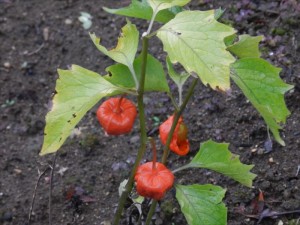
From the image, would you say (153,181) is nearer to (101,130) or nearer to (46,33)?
(101,130)

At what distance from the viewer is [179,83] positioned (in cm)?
172

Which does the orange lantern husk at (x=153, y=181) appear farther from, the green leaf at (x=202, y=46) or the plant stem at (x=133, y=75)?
the green leaf at (x=202, y=46)

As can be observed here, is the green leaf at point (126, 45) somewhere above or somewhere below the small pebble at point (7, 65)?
above

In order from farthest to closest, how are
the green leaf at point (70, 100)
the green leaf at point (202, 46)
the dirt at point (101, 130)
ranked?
1. the dirt at point (101, 130)
2. the green leaf at point (70, 100)
3. the green leaf at point (202, 46)

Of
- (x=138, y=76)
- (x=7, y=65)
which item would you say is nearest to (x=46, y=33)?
(x=7, y=65)

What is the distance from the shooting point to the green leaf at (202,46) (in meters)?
1.20

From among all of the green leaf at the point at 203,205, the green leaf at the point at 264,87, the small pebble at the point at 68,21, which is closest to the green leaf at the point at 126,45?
the green leaf at the point at 264,87

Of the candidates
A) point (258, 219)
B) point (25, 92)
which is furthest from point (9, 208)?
point (258, 219)

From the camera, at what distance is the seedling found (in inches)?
48.2

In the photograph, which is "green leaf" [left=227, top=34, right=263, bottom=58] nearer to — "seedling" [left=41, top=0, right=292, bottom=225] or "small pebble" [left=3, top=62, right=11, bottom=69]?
"seedling" [left=41, top=0, right=292, bottom=225]

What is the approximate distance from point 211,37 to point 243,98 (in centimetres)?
137

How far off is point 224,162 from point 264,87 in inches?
11.4

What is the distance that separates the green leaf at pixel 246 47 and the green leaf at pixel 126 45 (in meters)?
0.24

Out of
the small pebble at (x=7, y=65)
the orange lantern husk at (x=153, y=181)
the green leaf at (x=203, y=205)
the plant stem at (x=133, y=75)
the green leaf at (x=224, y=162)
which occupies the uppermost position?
the plant stem at (x=133, y=75)
